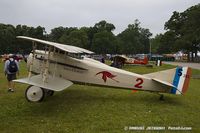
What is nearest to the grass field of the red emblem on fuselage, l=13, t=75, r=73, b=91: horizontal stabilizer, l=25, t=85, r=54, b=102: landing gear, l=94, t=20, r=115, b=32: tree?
l=25, t=85, r=54, b=102: landing gear

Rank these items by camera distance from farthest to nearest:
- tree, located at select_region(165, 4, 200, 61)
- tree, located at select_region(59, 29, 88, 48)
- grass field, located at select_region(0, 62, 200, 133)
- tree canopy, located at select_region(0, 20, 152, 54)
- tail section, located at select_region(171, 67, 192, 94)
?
tree, located at select_region(59, 29, 88, 48) → tree canopy, located at select_region(0, 20, 152, 54) → tree, located at select_region(165, 4, 200, 61) → tail section, located at select_region(171, 67, 192, 94) → grass field, located at select_region(0, 62, 200, 133)

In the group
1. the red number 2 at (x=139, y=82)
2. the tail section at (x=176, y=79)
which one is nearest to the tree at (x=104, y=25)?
the tail section at (x=176, y=79)

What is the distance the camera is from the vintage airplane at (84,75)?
11469 mm

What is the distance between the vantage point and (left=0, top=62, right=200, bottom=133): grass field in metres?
8.13

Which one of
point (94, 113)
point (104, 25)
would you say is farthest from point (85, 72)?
point (104, 25)

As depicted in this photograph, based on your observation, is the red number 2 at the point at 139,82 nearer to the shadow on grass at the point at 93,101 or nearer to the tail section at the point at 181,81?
the shadow on grass at the point at 93,101

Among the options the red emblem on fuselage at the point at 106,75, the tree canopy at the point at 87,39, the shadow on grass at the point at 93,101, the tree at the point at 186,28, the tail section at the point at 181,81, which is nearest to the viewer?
the shadow on grass at the point at 93,101

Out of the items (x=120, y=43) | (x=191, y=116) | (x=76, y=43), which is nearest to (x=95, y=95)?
(x=191, y=116)

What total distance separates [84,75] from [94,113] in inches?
112

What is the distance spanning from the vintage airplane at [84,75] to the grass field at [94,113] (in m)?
0.61

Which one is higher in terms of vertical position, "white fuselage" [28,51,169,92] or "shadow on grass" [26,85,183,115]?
"white fuselage" [28,51,169,92]

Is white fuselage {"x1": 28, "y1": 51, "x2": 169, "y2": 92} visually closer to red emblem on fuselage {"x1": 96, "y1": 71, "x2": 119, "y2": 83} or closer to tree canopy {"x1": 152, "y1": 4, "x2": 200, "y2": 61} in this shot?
red emblem on fuselage {"x1": 96, "y1": 71, "x2": 119, "y2": 83}

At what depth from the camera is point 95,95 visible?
541 inches

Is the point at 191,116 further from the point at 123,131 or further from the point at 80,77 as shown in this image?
the point at 80,77
